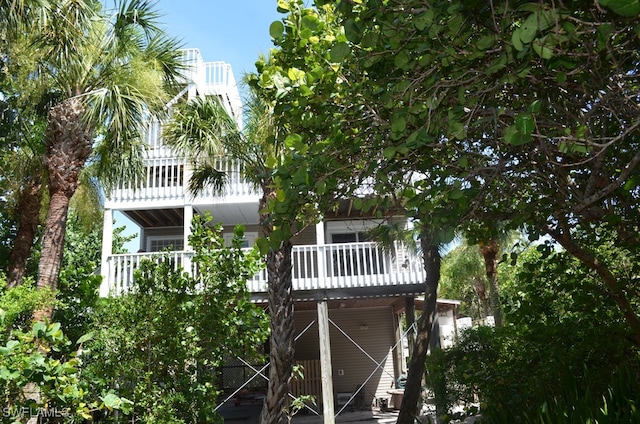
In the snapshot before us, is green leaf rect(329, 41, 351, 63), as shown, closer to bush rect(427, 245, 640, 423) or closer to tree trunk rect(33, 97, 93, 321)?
bush rect(427, 245, 640, 423)

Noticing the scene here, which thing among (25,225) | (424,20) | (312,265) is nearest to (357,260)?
(312,265)

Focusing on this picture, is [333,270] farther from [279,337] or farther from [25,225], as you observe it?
[25,225]

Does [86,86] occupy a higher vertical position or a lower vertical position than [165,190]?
higher

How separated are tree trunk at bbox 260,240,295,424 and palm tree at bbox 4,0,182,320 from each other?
3.19 meters

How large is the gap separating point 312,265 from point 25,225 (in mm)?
6906

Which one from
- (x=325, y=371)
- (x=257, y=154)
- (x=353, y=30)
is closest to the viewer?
(x=353, y=30)

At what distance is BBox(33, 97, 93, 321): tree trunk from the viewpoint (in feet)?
28.6

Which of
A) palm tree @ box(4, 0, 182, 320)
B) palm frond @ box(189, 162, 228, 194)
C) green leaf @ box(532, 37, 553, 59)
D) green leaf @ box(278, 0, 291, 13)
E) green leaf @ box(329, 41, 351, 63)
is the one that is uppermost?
palm tree @ box(4, 0, 182, 320)

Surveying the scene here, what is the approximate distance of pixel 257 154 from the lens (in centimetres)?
924

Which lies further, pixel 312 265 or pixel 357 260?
pixel 357 260

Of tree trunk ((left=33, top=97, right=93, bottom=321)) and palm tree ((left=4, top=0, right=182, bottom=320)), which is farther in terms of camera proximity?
tree trunk ((left=33, top=97, right=93, bottom=321))

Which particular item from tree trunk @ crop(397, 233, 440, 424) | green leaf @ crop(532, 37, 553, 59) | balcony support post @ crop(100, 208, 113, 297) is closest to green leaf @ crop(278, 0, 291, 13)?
green leaf @ crop(532, 37, 553, 59)

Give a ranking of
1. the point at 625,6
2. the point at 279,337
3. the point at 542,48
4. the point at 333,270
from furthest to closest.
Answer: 1. the point at 333,270
2. the point at 279,337
3. the point at 542,48
4. the point at 625,6

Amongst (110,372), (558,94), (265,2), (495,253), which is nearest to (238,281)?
(110,372)
